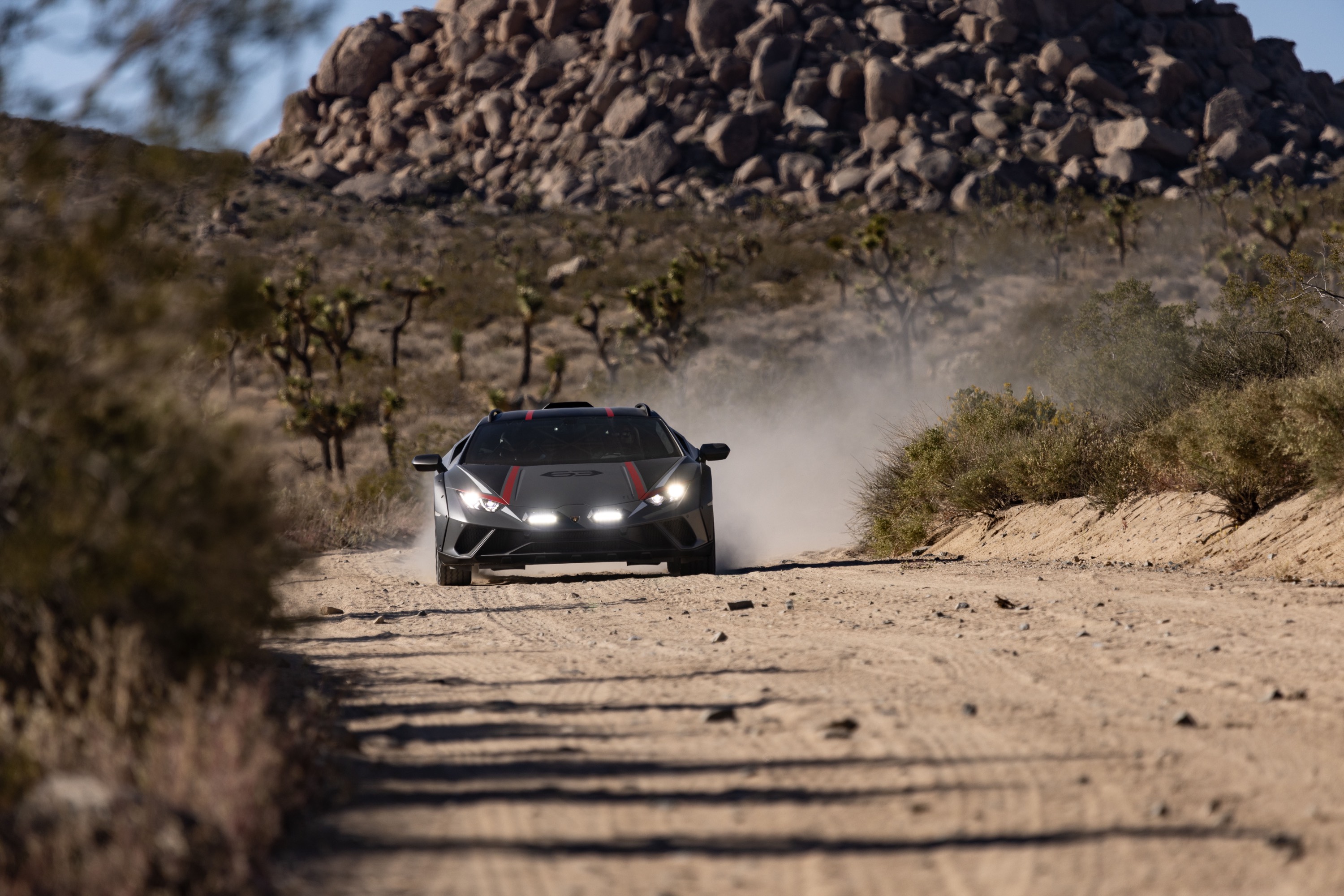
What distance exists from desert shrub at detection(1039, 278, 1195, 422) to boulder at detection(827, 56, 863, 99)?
99755 millimetres

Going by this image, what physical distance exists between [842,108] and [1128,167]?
2844 cm

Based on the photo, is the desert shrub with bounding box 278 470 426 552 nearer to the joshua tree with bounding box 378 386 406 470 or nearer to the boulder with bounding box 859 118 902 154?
the joshua tree with bounding box 378 386 406 470

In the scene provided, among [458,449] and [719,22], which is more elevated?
[719,22]

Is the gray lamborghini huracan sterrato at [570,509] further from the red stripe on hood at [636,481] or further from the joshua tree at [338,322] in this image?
the joshua tree at [338,322]

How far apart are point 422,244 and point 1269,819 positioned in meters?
90.8

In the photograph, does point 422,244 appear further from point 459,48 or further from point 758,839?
point 758,839

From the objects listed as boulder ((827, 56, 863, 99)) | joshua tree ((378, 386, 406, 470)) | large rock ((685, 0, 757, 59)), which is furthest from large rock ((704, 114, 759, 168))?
joshua tree ((378, 386, 406, 470))

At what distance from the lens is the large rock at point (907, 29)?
12188 cm

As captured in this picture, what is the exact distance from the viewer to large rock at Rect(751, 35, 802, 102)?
392 ft

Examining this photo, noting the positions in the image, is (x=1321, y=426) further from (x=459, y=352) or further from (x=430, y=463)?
(x=459, y=352)

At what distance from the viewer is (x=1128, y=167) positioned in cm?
10119

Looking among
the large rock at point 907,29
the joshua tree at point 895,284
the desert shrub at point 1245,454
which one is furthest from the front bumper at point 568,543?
the large rock at point 907,29

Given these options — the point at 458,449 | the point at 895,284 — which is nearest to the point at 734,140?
the point at 895,284

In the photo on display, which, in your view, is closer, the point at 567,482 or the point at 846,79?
the point at 567,482
